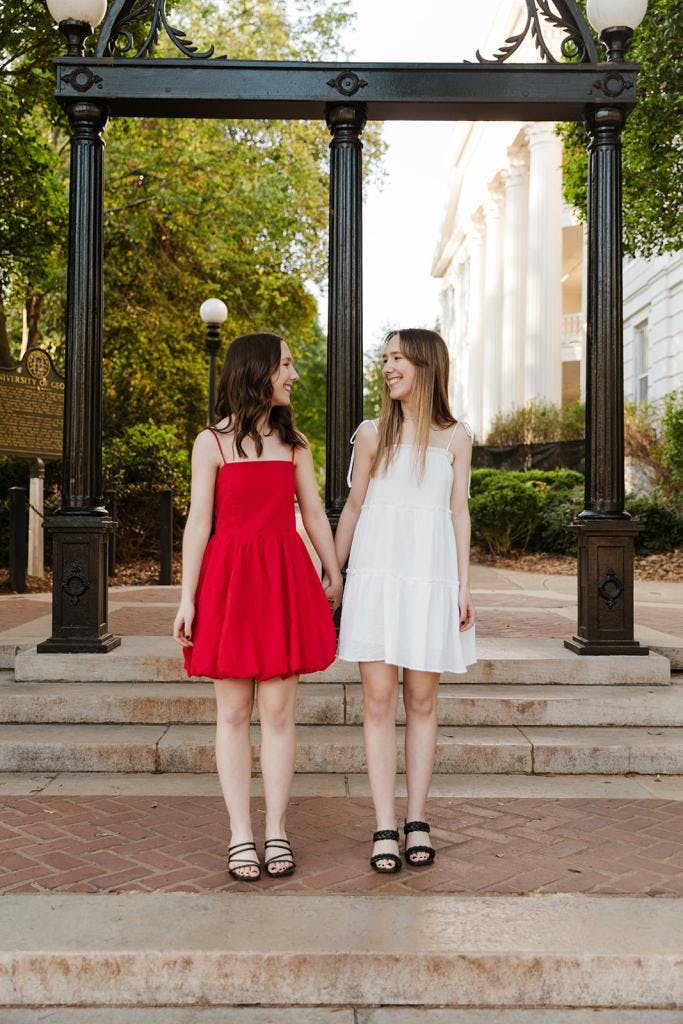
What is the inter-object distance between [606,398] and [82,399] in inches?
130

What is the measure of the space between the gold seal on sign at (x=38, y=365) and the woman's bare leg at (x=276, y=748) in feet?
25.7

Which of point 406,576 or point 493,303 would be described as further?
point 493,303

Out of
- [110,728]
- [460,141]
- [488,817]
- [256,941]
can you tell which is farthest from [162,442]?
[460,141]

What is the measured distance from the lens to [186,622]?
140 inches

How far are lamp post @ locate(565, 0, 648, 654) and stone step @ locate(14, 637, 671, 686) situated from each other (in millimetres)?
202

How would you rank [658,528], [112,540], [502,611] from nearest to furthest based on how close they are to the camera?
[502,611] < [112,540] < [658,528]

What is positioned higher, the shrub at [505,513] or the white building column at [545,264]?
the white building column at [545,264]

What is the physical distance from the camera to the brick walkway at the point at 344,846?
3494mm

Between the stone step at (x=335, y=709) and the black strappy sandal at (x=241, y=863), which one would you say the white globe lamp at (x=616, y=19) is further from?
the black strappy sandal at (x=241, y=863)

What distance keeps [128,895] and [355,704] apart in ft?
7.05

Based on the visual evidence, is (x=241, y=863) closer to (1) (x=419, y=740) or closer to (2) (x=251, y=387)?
(1) (x=419, y=740)

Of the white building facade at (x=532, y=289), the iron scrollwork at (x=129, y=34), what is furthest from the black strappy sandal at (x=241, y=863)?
the white building facade at (x=532, y=289)

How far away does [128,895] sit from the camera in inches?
133

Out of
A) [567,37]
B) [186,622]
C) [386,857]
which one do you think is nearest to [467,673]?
[386,857]
